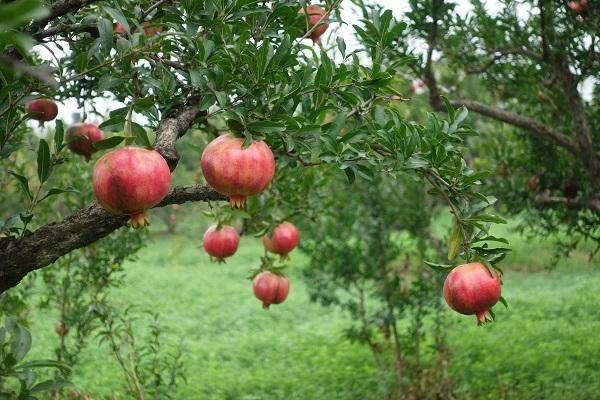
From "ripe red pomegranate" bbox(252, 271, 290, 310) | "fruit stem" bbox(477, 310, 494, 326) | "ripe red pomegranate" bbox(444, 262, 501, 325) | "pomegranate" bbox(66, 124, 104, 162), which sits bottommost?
"fruit stem" bbox(477, 310, 494, 326)

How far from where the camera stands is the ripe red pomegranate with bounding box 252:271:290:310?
2863mm

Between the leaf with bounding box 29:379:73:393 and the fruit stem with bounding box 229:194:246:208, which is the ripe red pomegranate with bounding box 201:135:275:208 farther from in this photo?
the leaf with bounding box 29:379:73:393

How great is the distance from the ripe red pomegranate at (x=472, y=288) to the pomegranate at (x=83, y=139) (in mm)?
1259

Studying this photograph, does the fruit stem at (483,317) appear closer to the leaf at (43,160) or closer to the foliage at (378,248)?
the leaf at (43,160)

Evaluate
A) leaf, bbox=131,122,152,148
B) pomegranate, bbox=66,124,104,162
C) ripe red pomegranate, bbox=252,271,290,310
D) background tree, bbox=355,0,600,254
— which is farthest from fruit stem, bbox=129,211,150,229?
background tree, bbox=355,0,600,254

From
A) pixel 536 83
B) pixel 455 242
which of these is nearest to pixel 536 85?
pixel 536 83

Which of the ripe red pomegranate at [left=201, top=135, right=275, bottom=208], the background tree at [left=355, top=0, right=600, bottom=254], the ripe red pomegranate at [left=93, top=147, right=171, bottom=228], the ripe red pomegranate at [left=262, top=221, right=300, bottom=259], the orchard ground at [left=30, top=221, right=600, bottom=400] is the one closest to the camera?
the ripe red pomegranate at [left=93, top=147, right=171, bottom=228]

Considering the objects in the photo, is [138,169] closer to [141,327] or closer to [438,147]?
[438,147]

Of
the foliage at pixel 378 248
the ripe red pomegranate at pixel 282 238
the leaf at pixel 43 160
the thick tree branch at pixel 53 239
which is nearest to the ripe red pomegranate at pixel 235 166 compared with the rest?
the thick tree branch at pixel 53 239

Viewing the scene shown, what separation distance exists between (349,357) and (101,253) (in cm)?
331

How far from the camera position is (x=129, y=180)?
1215 mm

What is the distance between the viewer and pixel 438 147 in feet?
5.08

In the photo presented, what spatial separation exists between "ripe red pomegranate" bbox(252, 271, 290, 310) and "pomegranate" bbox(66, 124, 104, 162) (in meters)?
1.04

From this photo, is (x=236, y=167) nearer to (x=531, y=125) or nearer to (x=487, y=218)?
(x=487, y=218)
